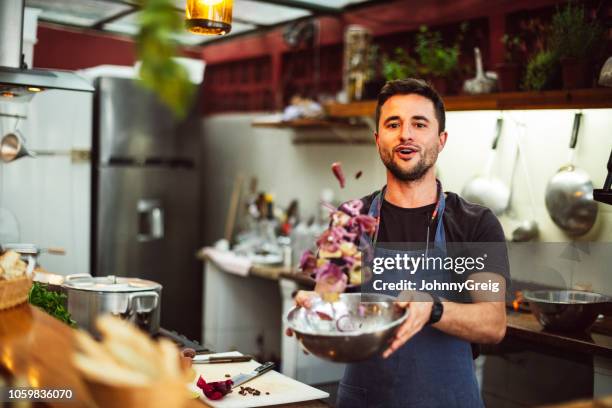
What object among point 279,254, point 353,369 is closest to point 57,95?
point 279,254

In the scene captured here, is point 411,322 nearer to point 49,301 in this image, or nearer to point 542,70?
point 49,301

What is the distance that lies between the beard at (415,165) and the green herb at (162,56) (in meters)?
1.24

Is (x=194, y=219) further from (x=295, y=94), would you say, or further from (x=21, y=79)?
(x=21, y=79)

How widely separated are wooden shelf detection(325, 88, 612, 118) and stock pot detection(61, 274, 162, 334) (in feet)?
7.12

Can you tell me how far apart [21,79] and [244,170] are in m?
4.18

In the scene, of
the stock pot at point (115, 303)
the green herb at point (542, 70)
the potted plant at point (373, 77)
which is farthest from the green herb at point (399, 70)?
the stock pot at point (115, 303)

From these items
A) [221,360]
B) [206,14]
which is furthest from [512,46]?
[221,360]

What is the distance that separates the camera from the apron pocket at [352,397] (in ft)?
8.05

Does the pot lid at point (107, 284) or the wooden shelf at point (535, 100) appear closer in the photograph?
the pot lid at point (107, 284)

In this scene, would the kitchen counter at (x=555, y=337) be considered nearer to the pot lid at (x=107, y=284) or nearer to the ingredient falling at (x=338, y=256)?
the pot lid at (x=107, y=284)

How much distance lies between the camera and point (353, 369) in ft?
8.20

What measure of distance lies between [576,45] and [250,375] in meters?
2.35

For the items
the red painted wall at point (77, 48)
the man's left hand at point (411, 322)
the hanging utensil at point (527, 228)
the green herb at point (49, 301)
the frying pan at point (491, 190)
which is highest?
the red painted wall at point (77, 48)

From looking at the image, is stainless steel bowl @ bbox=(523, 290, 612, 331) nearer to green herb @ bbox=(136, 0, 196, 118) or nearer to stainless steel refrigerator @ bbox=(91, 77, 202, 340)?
green herb @ bbox=(136, 0, 196, 118)
